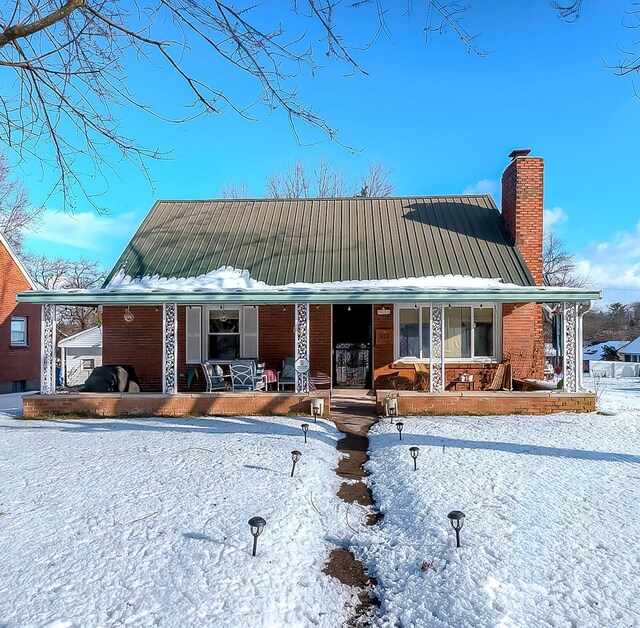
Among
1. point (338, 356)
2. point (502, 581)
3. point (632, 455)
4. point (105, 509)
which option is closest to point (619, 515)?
point (502, 581)

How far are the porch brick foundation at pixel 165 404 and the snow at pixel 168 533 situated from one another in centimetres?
201

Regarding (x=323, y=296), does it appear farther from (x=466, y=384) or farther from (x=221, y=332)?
(x=466, y=384)

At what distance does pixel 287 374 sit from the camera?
38.2ft

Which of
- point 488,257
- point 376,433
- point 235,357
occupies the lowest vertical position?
point 376,433

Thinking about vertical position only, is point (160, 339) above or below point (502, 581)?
above

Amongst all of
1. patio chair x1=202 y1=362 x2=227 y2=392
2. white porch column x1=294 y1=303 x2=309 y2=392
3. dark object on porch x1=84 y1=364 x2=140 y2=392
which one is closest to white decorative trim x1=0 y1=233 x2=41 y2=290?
dark object on porch x1=84 y1=364 x2=140 y2=392

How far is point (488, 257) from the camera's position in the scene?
12.3 metres

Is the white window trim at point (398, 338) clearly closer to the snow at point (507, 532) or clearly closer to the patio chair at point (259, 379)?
the patio chair at point (259, 379)

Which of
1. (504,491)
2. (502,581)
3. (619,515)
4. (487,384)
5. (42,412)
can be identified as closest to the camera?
(502,581)

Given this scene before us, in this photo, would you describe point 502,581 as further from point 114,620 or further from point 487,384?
point 487,384

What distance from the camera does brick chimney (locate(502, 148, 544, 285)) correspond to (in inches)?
493

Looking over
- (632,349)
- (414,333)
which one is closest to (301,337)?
(414,333)

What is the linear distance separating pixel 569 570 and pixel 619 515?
1400 mm

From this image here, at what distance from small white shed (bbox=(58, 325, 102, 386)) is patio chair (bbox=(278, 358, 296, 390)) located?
1310cm
